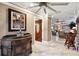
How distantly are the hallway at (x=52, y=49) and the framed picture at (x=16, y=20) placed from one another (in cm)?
55

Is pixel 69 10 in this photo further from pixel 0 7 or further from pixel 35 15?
pixel 0 7

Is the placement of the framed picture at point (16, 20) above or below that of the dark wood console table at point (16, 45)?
above

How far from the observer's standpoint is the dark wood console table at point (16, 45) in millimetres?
2676

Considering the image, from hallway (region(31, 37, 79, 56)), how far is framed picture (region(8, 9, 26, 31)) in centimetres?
55

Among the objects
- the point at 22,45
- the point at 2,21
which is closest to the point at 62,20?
the point at 22,45

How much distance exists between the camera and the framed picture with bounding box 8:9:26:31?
9.23ft

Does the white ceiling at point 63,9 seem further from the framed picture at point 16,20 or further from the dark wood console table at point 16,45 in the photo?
the dark wood console table at point 16,45

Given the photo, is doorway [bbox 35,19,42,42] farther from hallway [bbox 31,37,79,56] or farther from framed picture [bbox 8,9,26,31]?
framed picture [bbox 8,9,26,31]

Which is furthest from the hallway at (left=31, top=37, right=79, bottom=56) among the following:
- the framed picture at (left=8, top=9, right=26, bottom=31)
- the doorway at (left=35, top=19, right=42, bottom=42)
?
the framed picture at (left=8, top=9, right=26, bottom=31)

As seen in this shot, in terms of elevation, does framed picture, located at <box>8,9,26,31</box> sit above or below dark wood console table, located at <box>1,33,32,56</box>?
above

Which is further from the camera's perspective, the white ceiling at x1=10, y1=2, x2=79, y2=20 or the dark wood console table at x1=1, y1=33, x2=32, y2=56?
the white ceiling at x1=10, y1=2, x2=79, y2=20

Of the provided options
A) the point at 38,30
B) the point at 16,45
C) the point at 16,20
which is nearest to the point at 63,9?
the point at 38,30

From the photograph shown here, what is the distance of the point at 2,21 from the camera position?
8.93ft

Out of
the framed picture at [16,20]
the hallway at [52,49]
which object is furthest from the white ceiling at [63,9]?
the hallway at [52,49]
